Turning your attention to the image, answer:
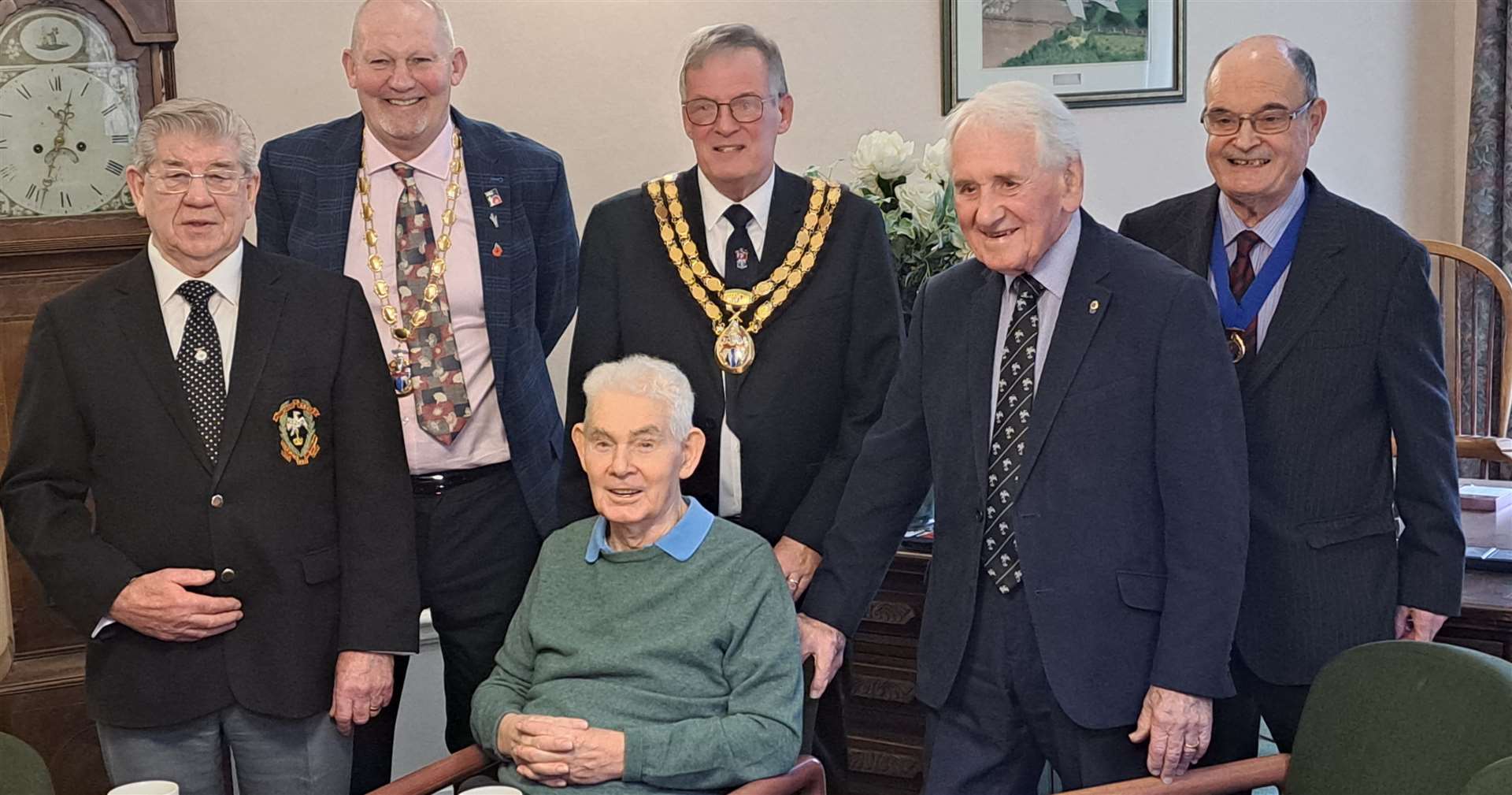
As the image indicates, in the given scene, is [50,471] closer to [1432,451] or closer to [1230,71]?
[1230,71]

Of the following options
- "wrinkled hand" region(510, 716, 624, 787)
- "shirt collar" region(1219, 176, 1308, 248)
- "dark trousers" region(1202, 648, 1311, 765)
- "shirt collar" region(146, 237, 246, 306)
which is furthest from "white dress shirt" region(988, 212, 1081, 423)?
"shirt collar" region(146, 237, 246, 306)

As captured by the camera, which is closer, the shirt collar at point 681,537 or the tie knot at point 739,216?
the shirt collar at point 681,537

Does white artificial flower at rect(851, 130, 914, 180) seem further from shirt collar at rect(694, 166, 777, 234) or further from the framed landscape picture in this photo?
the framed landscape picture

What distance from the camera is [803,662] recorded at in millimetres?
2496

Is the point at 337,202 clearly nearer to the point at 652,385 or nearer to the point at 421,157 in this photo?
the point at 421,157

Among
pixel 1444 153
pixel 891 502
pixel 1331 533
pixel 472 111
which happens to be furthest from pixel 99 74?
pixel 1444 153

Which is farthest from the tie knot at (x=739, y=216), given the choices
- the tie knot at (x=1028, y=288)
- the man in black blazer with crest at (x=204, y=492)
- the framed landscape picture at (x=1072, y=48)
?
the framed landscape picture at (x=1072, y=48)

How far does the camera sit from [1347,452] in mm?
2410

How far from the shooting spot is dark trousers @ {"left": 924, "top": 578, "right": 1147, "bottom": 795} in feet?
7.41

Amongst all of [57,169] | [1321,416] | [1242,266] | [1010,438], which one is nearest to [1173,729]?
[1010,438]

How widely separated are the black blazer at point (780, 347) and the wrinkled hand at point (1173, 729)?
2.10 ft

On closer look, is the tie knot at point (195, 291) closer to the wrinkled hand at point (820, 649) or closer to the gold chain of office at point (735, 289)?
the gold chain of office at point (735, 289)

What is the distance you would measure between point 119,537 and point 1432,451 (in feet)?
6.50

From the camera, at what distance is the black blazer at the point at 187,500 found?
2.37 metres
